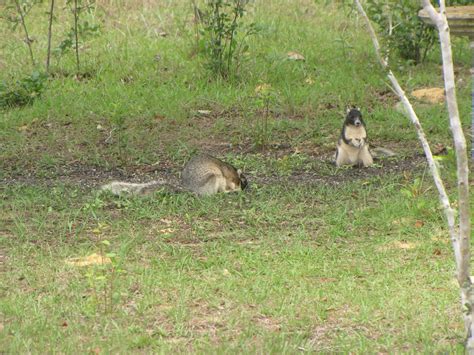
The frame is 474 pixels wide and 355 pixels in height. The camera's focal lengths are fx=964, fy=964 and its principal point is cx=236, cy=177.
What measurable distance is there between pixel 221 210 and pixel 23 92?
154 inches

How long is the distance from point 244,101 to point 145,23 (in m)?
3.55

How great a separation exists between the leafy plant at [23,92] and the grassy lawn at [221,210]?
0.11 meters

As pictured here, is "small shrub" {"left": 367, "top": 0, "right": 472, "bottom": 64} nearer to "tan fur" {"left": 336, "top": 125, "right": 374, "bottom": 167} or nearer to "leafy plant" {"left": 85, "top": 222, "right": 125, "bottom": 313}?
"tan fur" {"left": 336, "top": 125, "right": 374, "bottom": 167}

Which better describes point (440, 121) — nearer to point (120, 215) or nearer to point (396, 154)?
point (396, 154)

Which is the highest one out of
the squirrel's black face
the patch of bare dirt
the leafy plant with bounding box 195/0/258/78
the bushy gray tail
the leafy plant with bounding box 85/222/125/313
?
the leafy plant with bounding box 195/0/258/78

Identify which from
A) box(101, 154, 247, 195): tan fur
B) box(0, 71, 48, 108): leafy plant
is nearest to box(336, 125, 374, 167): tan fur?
box(101, 154, 247, 195): tan fur

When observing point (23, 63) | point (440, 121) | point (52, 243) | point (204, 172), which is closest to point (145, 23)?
point (23, 63)

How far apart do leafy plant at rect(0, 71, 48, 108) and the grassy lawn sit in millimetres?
105

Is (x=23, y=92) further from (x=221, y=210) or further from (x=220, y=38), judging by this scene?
(x=221, y=210)

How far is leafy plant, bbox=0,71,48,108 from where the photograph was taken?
413 inches

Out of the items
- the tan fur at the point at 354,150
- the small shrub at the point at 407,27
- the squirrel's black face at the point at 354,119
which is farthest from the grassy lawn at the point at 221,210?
the squirrel's black face at the point at 354,119

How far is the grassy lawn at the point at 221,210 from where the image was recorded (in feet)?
17.3

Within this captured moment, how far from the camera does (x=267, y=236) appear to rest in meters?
6.87

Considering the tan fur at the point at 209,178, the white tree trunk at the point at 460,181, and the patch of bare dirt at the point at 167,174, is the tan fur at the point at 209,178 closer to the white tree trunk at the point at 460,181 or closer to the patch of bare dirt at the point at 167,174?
the patch of bare dirt at the point at 167,174
